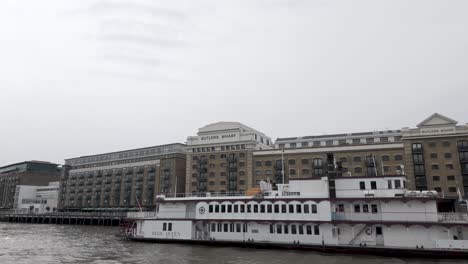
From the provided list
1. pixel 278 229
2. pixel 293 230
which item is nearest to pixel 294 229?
pixel 293 230

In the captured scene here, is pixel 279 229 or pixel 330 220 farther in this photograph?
pixel 279 229

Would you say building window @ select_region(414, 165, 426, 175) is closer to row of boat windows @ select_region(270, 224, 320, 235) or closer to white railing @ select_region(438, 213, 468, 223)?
white railing @ select_region(438, 213, 468, 223)

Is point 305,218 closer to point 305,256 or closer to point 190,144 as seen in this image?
point 305,256

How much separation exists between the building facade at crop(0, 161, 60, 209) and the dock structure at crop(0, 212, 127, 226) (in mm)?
28409

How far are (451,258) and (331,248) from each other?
32.8ft

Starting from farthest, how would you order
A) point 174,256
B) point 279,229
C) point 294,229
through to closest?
point 279,229 → point 294,229 → point 174,256

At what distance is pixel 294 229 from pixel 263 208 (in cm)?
395

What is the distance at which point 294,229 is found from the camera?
3747cm

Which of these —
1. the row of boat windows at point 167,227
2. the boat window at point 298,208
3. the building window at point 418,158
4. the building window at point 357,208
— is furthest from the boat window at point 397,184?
the building window at point 418,158

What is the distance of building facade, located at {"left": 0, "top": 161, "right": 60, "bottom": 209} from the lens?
155375 millimetres

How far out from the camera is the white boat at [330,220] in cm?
3288

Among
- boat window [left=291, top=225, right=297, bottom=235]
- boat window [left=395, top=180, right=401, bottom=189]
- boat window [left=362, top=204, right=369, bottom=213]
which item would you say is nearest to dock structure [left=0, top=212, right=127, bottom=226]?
boat window [left=291, top=225, right=297, bottom=235]

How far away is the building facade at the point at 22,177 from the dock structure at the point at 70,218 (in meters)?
28.4

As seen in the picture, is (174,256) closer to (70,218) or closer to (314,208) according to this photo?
(314,208)
